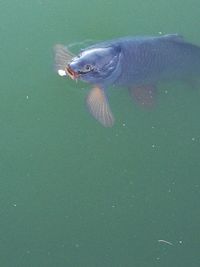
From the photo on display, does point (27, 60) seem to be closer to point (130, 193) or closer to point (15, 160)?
point (15, 160)

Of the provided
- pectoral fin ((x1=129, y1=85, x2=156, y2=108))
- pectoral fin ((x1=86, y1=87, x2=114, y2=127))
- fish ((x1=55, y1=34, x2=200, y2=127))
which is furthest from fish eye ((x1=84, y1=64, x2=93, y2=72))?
pectoral fin ((x1=129, y1=85, x2=156, y2=108))

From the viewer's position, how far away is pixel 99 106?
263cm

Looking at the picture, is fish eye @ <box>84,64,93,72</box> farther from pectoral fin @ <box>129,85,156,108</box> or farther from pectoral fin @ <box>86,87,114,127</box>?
pectoral fin @ <box>129,85,156,108</box>

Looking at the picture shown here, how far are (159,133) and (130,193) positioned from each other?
31 cm

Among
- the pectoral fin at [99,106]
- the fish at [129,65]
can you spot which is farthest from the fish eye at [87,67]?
the pectoral fin at [99,106]

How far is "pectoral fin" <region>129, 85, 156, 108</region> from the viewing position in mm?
2734

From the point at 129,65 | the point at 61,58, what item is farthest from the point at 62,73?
the point at 129,65

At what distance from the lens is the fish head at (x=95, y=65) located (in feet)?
8.13

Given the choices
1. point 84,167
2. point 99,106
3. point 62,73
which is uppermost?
point 62,73

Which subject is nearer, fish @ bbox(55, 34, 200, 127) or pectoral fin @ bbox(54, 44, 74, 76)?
fish @ bbox(55, 34, 200, 127)

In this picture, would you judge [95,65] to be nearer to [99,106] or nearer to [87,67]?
[87,67]

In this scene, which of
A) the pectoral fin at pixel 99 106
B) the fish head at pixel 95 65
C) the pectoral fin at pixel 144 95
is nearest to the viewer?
the fish head at pixel 95 65

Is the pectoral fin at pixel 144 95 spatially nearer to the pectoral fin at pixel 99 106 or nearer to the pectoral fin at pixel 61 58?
the pectoral fin at pixel 99 106

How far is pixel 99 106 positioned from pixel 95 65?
208mm
